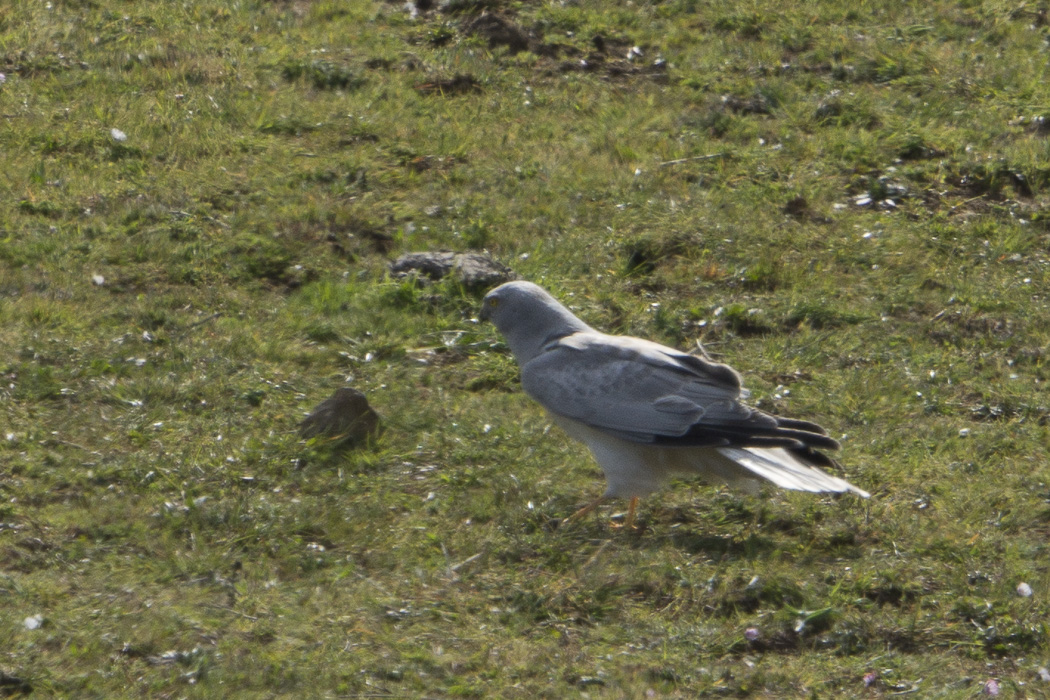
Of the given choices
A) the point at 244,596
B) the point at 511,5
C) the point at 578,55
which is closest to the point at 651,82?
the point at 578,55

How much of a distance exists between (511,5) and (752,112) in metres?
1.97

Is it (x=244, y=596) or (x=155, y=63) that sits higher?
(x=155, y=63)

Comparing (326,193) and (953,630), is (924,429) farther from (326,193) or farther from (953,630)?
(326,193)

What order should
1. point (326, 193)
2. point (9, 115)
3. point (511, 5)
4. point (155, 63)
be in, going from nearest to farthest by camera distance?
point (326, 193) < point (9, 115) < point (155, 63) < point (511, 5)

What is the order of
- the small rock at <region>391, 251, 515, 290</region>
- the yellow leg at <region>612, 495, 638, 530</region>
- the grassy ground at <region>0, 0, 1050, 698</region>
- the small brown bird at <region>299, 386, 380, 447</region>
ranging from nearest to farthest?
the grassy ground at <region>0, 0, 1050, 698</region>, the yellow leg at <region>612, 495, 638, 530</region>, the small brown bird at <region>299, 386, 380, 447</region>, the small rock at <region>391, 251, 515, 290</region>

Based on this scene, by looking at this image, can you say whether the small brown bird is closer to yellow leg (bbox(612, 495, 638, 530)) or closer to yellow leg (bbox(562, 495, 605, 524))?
yellow leg (bbox(562, 495, 605, 524))

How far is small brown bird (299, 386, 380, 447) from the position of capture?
595 centimetres

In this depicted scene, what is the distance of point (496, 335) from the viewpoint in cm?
689

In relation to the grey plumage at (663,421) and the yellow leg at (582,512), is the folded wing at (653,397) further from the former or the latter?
the yellow leg at (582,512)

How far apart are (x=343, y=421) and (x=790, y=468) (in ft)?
6.05

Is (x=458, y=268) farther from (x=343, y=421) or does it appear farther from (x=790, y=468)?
(x=790, y=468)

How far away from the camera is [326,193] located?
8.08m

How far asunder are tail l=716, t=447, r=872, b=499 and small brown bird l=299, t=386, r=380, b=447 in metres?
1.52

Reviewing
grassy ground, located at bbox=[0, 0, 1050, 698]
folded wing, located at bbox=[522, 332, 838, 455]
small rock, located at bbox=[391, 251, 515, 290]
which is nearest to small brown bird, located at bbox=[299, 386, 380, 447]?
grassy ground, located at bbox=[0, 0, 1050, 698]
